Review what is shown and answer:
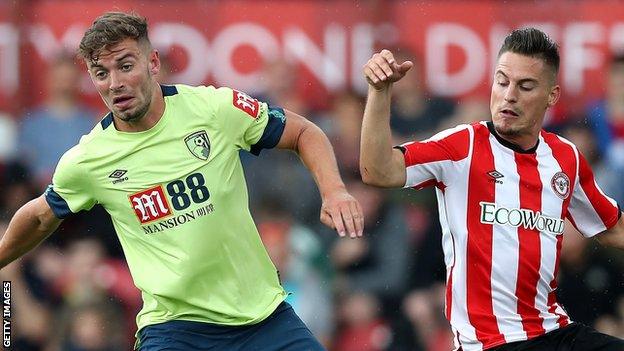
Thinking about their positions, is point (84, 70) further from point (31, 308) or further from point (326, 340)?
point (326, 340)

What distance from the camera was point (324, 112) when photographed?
9.45 m

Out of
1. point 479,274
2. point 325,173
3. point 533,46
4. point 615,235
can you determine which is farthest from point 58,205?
point 615,235

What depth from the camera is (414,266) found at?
9.38m

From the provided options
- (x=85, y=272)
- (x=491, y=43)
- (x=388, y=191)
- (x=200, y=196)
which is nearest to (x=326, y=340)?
(x=388, y=191)

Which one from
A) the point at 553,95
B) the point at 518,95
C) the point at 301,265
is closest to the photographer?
the point at 518,95

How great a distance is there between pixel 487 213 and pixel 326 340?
12.9 ft

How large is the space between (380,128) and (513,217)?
78 cm

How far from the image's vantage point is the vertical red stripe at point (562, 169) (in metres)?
5.84

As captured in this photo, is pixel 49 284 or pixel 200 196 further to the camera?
pixel 49 284

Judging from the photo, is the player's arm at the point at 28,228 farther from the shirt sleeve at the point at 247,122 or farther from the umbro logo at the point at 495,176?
the umbro logo at the point at 495,176

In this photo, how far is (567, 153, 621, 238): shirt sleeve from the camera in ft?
19.8

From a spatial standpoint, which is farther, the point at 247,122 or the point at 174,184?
the point at 247,122

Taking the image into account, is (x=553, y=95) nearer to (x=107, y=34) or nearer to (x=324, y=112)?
(x=107, y=34)

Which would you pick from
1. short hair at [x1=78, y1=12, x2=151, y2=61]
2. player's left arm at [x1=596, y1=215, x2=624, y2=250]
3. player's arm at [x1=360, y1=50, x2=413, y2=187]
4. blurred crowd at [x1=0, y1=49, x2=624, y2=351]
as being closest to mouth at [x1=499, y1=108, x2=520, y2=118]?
player's arm at [x1=360, y1=50, x2=413, y2=187]
